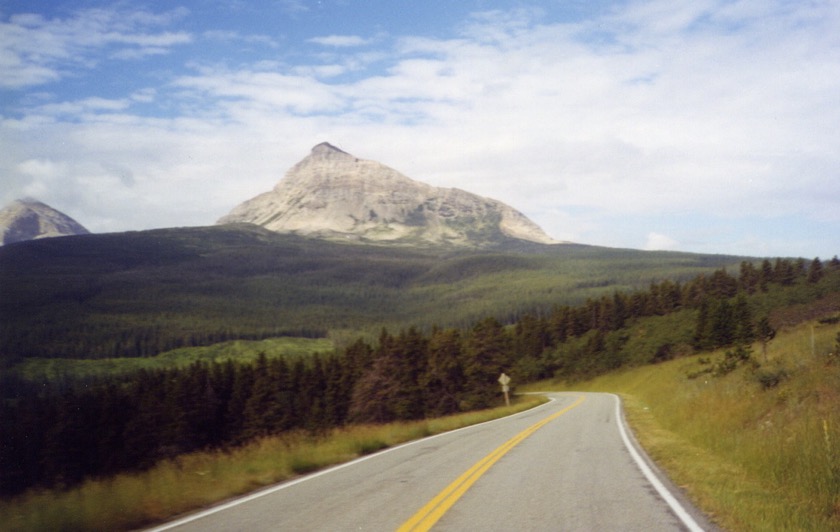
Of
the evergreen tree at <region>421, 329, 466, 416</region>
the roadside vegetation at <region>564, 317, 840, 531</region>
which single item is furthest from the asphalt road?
the evergreen tree at <region>421, 329, 466, 416</region>

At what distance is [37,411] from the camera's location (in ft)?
180

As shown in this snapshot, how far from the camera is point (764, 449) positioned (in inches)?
417

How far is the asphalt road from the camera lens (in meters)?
7.70

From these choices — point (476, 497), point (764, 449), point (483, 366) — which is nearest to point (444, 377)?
point (483, 366)

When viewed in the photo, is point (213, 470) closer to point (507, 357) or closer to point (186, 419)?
point (186, 419)

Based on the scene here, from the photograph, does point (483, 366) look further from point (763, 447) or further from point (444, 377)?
point (763, 447)

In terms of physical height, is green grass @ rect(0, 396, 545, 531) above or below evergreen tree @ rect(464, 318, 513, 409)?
above

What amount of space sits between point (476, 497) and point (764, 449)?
17.5 feet

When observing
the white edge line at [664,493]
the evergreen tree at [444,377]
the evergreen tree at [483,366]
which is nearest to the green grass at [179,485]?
the white edge line at [664,493]

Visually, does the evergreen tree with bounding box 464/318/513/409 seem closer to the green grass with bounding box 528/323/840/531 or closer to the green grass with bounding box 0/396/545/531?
the green grass with bounding box 528/323/840/531

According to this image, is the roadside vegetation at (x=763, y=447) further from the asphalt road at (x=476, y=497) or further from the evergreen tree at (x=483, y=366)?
the evergreen tree at (x=483, y=366)

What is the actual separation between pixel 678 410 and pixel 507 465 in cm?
1089

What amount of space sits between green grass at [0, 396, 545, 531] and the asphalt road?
647 millimetres

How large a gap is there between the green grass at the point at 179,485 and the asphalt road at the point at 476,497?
2.12 feet
